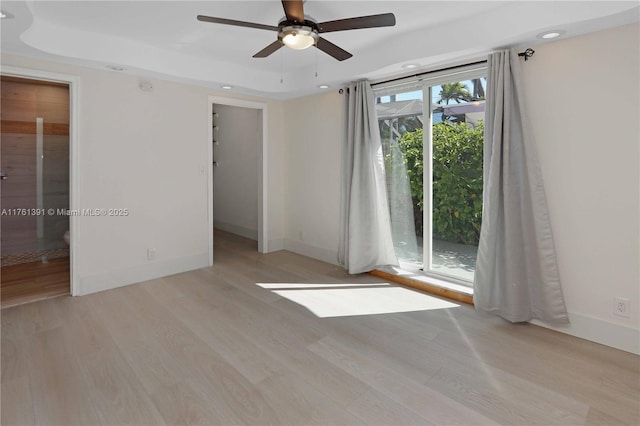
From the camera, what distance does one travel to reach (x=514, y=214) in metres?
2.77

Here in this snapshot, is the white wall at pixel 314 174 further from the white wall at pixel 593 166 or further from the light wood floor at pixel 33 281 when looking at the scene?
the light wood floor at pixel 33 281

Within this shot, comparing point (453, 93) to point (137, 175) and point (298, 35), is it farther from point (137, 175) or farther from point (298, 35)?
point (137, 175)

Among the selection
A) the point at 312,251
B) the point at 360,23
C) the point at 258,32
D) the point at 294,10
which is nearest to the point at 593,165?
the point at 360,23

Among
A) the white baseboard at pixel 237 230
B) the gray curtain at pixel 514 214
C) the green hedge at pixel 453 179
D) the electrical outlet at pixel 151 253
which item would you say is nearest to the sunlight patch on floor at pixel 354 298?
the gray curtain at pixel 514 214

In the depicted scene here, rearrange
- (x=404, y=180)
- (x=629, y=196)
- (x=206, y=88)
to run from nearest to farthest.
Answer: (x=629, y=196), (x=404, y=180), (x=206, y=88)

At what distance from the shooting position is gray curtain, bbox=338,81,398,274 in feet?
12.6

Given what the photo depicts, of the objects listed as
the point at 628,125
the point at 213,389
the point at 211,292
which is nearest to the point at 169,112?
the point at 211,292

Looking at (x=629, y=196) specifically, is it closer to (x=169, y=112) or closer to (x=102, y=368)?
(x=102, y=368)

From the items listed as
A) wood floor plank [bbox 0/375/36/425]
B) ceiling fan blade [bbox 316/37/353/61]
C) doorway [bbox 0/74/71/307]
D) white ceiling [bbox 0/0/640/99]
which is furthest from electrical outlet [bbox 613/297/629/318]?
doorway [bbox 0/74/71/307]

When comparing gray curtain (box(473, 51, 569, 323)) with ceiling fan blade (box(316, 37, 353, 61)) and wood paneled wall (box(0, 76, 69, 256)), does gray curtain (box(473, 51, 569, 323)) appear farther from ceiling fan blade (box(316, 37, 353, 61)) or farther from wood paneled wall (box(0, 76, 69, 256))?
wood paneled wall (box(0, 76, 69, 256))

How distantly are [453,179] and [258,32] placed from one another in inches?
90.8

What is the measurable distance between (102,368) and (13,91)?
418 cm

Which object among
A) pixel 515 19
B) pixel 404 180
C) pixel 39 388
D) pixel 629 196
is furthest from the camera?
pixel 404 180

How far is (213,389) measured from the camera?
1.99m
